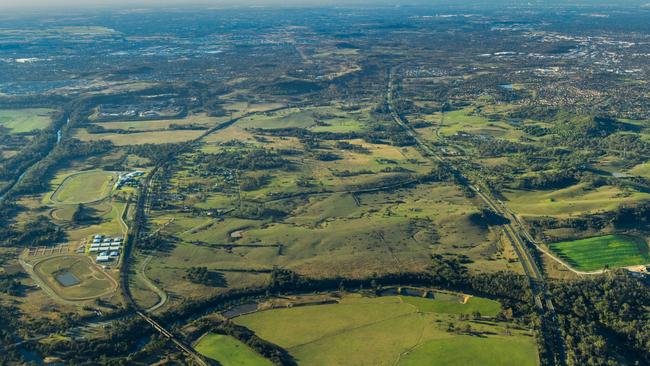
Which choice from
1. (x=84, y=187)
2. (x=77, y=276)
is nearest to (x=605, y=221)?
(x=77, y=276)

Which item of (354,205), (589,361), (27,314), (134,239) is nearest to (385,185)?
(354,205)

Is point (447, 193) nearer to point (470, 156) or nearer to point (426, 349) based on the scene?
point (470, 156)

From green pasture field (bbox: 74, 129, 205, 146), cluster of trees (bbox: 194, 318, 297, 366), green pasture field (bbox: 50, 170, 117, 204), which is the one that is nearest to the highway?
cluster of trees (bbox: 194, 318, 297, 366)

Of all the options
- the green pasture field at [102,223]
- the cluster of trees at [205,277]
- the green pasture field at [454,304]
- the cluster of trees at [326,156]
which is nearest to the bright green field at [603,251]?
the green pasture field at [454,304]

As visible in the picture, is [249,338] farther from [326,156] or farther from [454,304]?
[326,156]

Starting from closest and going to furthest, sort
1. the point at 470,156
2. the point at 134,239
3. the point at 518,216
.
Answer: the point at 134,239 < the point at 518,216 < the point at 470,156
